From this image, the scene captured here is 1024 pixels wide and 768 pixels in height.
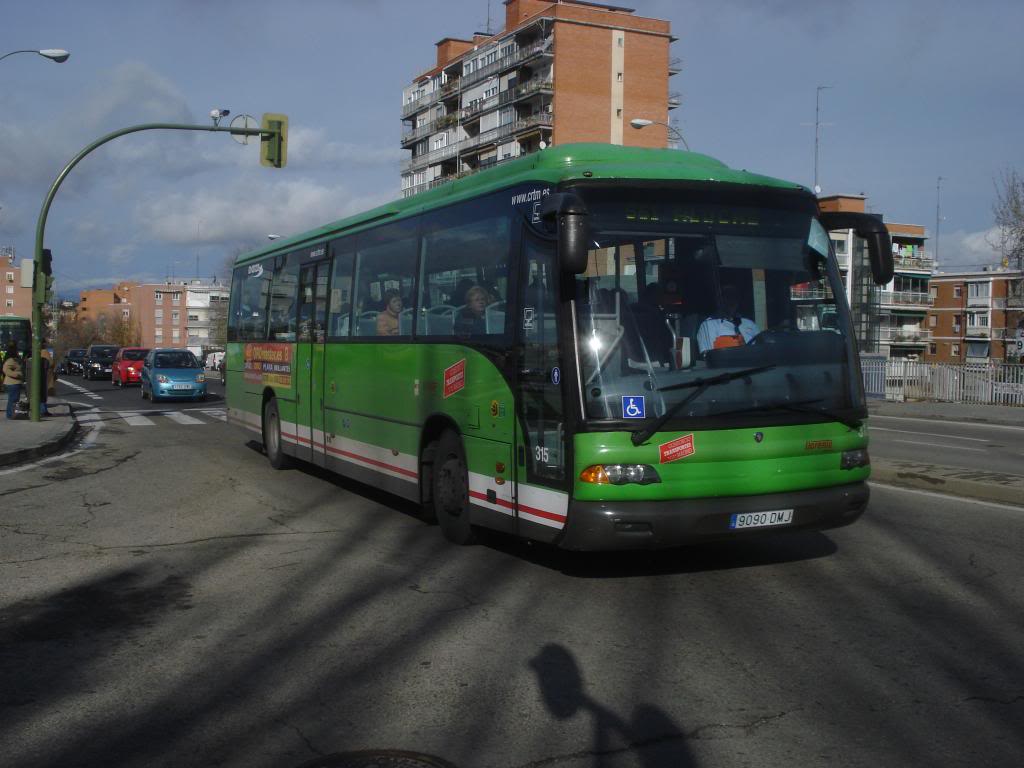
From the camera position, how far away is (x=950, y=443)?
19375mm

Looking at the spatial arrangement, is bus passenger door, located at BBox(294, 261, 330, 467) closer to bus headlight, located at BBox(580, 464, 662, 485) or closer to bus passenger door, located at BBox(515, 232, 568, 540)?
bus passenger door, located at BBox(515, 232, 568, 540)

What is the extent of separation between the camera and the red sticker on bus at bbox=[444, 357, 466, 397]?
863 cm

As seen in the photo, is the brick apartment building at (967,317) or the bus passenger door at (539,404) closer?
the bus passenger door at (539,404)

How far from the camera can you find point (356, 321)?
37.5 feet

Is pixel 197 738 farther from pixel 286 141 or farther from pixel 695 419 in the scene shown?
pixel 286 141

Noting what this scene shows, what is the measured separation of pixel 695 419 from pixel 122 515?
6549 millimetres

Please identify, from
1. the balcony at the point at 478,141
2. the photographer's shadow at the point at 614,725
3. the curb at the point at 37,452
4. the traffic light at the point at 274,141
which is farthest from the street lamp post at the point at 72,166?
the balcony at the point at 478,141

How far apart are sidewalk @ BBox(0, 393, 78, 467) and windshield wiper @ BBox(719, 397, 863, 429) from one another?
1213 centimetres

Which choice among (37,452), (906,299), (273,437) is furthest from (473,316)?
(906,299)

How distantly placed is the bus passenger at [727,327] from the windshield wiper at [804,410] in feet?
1.46

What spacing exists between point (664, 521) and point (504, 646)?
1.49 meters

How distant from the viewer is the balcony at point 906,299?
99.0m

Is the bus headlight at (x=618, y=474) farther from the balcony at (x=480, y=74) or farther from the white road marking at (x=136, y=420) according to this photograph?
the balcony at (x=480, y=74)

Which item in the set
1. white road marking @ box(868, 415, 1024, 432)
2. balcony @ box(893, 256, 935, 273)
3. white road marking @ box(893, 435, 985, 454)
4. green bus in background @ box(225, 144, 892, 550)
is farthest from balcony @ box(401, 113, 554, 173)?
green bus in background @ box(225, 144, 892, 550)
